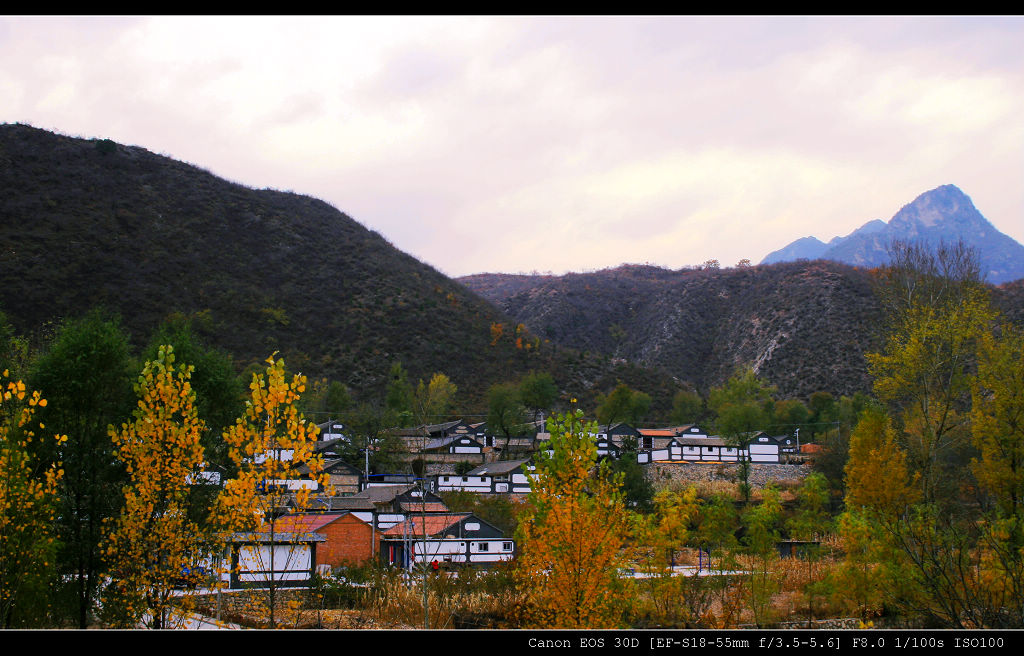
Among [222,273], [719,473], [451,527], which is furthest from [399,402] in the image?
[222,273]

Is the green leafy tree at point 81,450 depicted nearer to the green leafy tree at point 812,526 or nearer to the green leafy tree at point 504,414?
the green leafy tree at point 812,526

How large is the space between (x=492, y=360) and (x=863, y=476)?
50.5 m

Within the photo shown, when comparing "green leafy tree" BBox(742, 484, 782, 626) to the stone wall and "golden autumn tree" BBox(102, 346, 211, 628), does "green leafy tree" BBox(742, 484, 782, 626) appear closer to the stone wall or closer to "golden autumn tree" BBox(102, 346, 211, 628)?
"golden autumn tree" BBox(102, 346, 211, 628)

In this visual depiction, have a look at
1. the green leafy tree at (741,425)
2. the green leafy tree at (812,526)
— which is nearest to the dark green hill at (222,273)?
the green leafy tree at (741,425)

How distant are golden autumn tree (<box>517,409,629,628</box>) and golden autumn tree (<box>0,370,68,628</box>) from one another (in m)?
7.85

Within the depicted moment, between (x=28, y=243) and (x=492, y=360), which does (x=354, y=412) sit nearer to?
(x=492, y=360)

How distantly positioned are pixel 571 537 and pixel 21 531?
29.8 ft

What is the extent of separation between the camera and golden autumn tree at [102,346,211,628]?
445 inches

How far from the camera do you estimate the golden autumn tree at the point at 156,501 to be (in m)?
11.3

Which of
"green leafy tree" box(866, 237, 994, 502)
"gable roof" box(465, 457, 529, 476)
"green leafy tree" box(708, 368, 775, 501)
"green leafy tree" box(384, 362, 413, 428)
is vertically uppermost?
"green leafy tree" box(866, 237, 994, 502)

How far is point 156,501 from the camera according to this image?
459 inches

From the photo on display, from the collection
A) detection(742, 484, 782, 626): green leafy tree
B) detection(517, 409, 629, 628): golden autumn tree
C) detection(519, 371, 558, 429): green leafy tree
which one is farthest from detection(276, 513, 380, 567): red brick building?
detection(519, 371, 558, 429): green leafy tree

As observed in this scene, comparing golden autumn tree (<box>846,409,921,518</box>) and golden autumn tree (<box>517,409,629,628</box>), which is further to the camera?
golden autumn tree (<box>846,409,921,518</box>)

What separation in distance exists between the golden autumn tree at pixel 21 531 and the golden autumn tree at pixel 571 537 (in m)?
7.85
